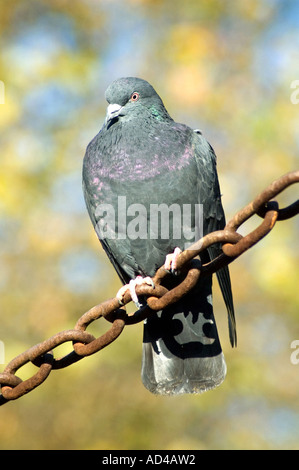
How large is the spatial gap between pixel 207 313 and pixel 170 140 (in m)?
0.98

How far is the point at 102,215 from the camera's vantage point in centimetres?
367

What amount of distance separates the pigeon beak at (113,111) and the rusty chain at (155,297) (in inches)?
68.2

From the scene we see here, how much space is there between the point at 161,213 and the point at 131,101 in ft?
2.61

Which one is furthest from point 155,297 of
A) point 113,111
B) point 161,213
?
point 113,111

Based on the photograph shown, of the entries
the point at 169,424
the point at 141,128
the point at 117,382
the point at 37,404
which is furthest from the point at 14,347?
the point at 141,128

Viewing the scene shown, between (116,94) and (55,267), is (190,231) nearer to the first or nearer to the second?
(116,94)

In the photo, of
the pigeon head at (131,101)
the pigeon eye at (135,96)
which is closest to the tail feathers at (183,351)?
the pigeon head at (131,101)

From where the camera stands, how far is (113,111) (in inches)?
149

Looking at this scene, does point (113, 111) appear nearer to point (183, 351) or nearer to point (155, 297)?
point (183, 351)

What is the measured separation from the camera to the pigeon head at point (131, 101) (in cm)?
379

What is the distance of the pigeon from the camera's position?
348 centimetres

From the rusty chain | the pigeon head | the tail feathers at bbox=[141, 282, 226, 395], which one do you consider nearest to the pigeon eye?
the pigeon head

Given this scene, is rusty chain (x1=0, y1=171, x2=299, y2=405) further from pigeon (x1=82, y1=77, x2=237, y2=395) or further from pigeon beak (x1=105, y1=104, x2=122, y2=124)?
pigeon beak (x1=105, y1=104, x2=122, y2=124)

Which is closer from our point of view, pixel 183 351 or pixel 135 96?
pixel 183 351
